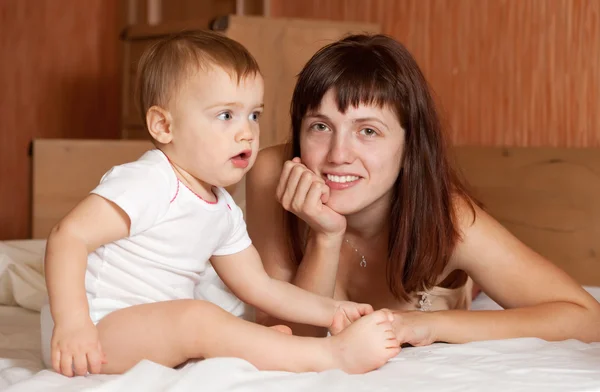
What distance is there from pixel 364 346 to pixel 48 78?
3.13m

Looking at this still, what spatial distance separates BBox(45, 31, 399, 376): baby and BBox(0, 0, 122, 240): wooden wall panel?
9.21 ft

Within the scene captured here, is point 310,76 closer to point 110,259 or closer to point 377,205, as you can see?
point 377,205

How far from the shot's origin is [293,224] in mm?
1584

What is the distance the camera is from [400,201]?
1.47 metres

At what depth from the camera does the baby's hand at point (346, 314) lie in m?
1.20

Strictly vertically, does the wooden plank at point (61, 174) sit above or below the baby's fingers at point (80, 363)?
below

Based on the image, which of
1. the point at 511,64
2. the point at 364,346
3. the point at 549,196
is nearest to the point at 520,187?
the point at 549,196

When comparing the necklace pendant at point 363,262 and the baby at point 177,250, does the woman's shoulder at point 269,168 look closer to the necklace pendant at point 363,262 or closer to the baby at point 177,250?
the necklace pendant at point 363,262

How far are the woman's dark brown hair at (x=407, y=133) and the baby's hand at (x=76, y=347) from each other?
59 centimetres

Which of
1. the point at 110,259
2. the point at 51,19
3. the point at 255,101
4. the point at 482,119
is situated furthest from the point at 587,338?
the point at 51,19

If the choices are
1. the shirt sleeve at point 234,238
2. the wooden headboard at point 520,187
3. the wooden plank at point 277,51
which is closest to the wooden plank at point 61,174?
the wooden headboard at point 520,187

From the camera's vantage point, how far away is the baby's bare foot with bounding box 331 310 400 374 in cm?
Result: 107

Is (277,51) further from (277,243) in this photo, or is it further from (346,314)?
(346,314)

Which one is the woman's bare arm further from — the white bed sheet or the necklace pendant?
the white bed sheet
